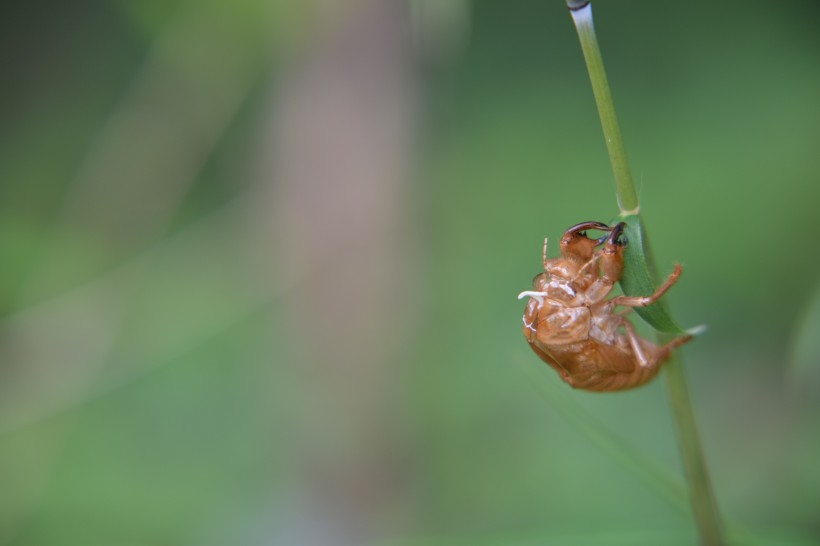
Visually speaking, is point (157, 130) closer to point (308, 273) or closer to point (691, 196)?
point (308, 273)

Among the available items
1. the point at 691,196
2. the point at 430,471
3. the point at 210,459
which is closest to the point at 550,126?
the point at 691,196

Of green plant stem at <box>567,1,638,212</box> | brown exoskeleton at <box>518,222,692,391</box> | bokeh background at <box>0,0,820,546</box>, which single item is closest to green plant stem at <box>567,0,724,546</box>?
green plant stem at <box>567,1,638,212</box>

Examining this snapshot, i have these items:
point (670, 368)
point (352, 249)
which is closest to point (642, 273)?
point (670, 368)

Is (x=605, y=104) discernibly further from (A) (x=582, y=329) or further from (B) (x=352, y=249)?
(B) (x=352, y=249)

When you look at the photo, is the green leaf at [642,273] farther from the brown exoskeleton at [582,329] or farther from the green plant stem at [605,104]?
the brown exoskeleton at [582,329]

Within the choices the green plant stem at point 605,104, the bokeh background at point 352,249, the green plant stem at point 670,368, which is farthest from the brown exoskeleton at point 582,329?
the bokeh background at point 352,249

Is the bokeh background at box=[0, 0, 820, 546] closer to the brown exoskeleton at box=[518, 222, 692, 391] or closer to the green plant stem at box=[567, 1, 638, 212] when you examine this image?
the brown exoskeleton at box=[518, 222, 692, 391]
